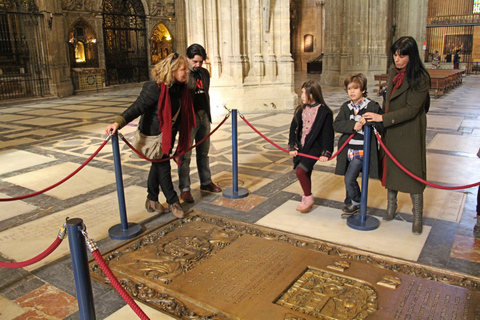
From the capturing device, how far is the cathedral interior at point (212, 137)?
12.1ft

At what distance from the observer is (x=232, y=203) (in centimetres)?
486

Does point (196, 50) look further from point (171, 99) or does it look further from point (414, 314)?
point (414, 314)

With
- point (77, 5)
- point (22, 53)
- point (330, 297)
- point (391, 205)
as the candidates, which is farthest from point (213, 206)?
point (77, 5)

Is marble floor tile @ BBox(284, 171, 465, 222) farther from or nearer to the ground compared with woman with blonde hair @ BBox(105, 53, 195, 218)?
nearer to the ground

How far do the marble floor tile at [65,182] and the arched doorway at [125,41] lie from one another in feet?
51.2

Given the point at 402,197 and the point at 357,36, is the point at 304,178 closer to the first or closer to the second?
the point at 402,197

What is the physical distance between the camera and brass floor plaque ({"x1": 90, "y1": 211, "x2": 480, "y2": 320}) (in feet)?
9.13

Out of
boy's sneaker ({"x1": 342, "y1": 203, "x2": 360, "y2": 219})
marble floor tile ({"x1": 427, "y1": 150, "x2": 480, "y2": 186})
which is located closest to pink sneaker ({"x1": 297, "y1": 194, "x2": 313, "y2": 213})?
boy's sneaker ({"x1": 342, "y1": 203, "x2": 360, "y2": 219})

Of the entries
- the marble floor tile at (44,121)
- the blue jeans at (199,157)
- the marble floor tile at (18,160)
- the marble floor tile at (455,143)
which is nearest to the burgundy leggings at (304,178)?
the blue jeans at (199,157)

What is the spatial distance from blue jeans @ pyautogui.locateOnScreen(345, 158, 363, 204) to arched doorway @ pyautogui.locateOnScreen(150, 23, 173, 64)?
21534mm

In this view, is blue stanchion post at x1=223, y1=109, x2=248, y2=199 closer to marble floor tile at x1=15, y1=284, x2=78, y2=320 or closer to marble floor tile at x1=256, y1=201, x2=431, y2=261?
marble floor tile at x1=256, y1=201, x2=431, y2=261

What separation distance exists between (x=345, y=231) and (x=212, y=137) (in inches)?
193

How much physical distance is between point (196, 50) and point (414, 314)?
11.1 ft

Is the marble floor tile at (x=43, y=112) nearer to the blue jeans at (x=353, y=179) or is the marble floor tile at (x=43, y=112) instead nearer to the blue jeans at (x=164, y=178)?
the blue jeans at (x=164, y=178)
